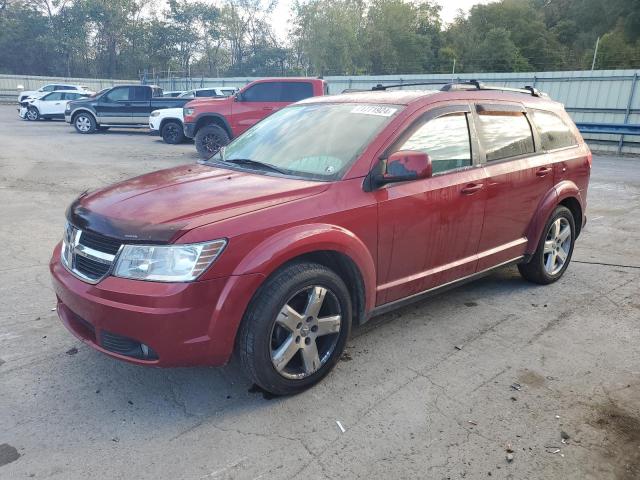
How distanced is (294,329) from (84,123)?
18.8 metres

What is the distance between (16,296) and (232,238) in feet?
9.15

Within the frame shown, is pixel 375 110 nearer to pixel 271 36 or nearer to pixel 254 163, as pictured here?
pixel 254 163

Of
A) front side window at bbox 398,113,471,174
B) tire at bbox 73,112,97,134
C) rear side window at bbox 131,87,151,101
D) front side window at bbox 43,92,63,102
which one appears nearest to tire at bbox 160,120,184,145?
rear side window at bbox 131,87,151,101

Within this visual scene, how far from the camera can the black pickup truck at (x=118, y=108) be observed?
723 inches

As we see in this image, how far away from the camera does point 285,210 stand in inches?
116

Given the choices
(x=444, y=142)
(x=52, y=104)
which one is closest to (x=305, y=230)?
(x=444, y=142)

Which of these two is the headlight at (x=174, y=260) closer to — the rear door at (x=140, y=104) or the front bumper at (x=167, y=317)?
the front bumper at (x=167, y=317)

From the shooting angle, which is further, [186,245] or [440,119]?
[440,119]

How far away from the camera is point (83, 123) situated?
19.1 m

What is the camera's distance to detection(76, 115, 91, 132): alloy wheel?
19016 mm

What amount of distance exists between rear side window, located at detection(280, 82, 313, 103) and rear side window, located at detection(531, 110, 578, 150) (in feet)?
29.1

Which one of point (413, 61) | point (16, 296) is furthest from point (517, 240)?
point (413, 61)

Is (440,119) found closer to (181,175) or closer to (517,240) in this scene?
(517,240)

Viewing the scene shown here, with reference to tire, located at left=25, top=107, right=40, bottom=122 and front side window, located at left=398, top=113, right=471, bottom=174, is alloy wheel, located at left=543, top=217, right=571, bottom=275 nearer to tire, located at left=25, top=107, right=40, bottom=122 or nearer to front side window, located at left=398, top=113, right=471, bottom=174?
front side window, located at left=398, top=113, right=471, bottom=174
